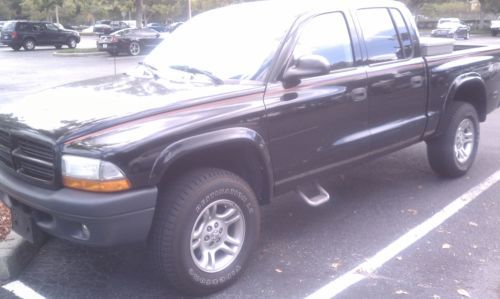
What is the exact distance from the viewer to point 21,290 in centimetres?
361

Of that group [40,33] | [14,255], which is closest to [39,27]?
[40,33]

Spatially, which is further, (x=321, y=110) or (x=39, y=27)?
(x=39, y=27)

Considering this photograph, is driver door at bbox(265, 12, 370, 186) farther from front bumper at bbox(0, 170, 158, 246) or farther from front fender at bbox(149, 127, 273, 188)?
front bumper at bbox(0, 170, 158, 246)

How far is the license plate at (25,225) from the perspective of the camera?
3.35 metres

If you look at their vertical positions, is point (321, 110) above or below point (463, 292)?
above

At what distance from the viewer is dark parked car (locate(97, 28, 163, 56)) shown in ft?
83.3

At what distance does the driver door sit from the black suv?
96.8ft

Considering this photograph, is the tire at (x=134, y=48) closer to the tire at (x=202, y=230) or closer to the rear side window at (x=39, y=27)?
the rear side window at (x=39, y=27)

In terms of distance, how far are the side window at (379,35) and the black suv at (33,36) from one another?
29200 millimetres

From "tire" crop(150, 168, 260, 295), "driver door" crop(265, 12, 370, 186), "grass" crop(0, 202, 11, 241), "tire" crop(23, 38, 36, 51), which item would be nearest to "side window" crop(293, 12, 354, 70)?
"driver door" crop(265, 12, 370, 186)

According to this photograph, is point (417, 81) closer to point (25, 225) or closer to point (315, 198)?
point (315, 198)

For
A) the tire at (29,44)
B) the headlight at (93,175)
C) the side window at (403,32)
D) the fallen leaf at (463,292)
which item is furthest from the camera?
the tire at (29,44)

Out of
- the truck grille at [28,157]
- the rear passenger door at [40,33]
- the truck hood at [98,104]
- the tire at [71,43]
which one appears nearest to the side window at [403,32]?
the truck hood at [98,104]

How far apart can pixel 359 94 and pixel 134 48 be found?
23.0 metres
